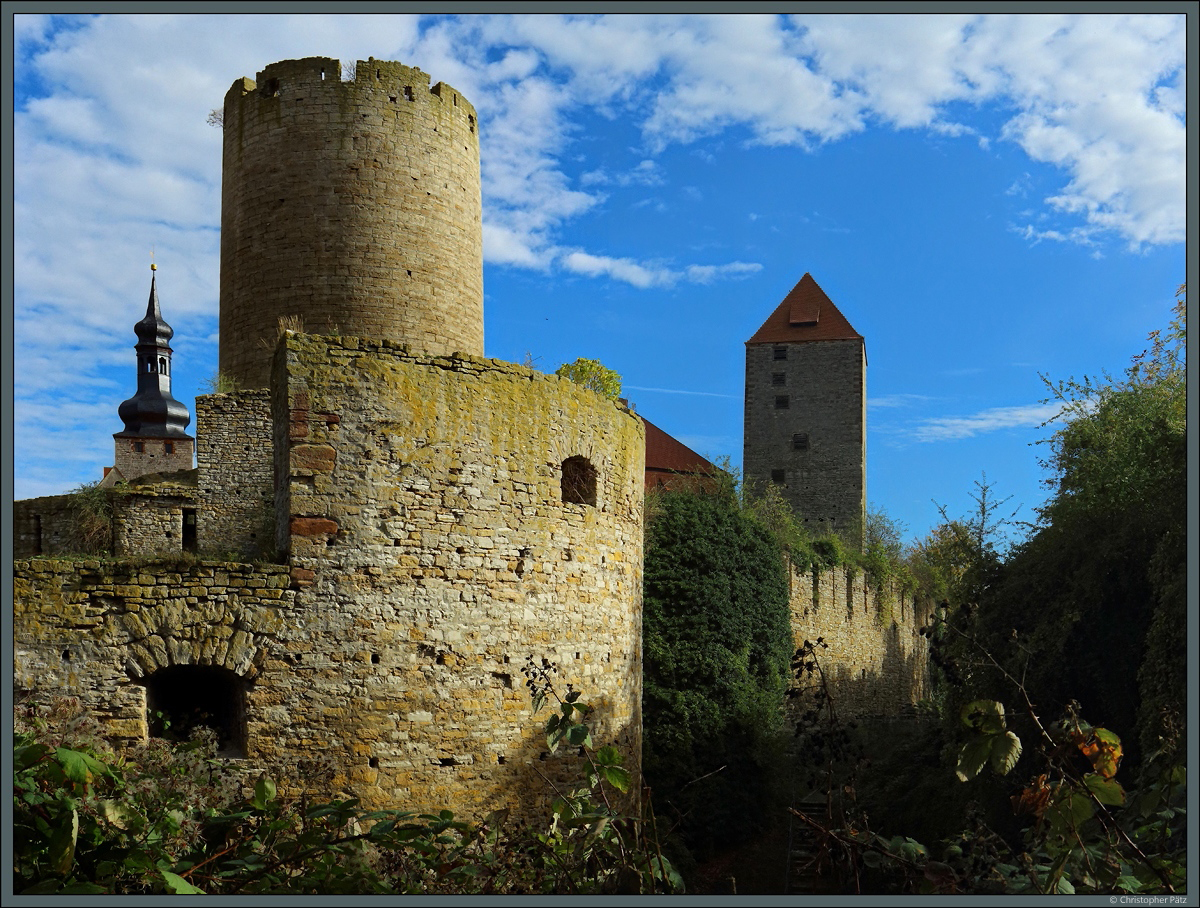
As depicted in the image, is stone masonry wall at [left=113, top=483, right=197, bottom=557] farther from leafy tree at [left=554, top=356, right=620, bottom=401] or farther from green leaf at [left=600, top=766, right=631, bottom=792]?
leafy tree at [left=554, top=356, right=620, bottom=401]

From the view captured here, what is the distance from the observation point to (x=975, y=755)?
4086mm

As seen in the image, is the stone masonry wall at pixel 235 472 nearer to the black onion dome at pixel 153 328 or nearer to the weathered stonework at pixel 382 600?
the weathered stonework at pixel 382 600

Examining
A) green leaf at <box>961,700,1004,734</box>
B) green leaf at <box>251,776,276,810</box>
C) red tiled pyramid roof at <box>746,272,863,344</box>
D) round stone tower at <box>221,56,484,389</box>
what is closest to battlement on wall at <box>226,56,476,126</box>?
round stone tower at <box>221,56,484,389</box>

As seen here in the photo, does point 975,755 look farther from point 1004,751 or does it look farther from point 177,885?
point 177,885

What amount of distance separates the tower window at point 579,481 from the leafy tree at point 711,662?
5.74 metres

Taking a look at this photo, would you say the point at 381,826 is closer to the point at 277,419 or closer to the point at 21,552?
the point at 277,419

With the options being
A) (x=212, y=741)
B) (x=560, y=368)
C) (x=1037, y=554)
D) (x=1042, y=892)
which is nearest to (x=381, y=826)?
(x=212, y=741)

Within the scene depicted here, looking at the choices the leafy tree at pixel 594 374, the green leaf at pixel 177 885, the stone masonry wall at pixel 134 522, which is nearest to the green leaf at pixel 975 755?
the green leaf at pixel 177 885

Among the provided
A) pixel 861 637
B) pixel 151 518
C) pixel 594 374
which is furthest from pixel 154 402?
pixel 861 637

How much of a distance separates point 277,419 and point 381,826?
4080 millimetres

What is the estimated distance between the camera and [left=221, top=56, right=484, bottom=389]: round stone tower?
12695 millimetres

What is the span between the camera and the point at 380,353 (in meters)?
8.14

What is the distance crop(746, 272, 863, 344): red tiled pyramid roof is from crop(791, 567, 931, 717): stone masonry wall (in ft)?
45.7

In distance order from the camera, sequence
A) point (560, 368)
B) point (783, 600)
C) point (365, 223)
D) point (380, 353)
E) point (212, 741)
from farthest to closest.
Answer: point (560, 368), point (783, 600), point (365, 223), point (380, 353), point (212, 741)
